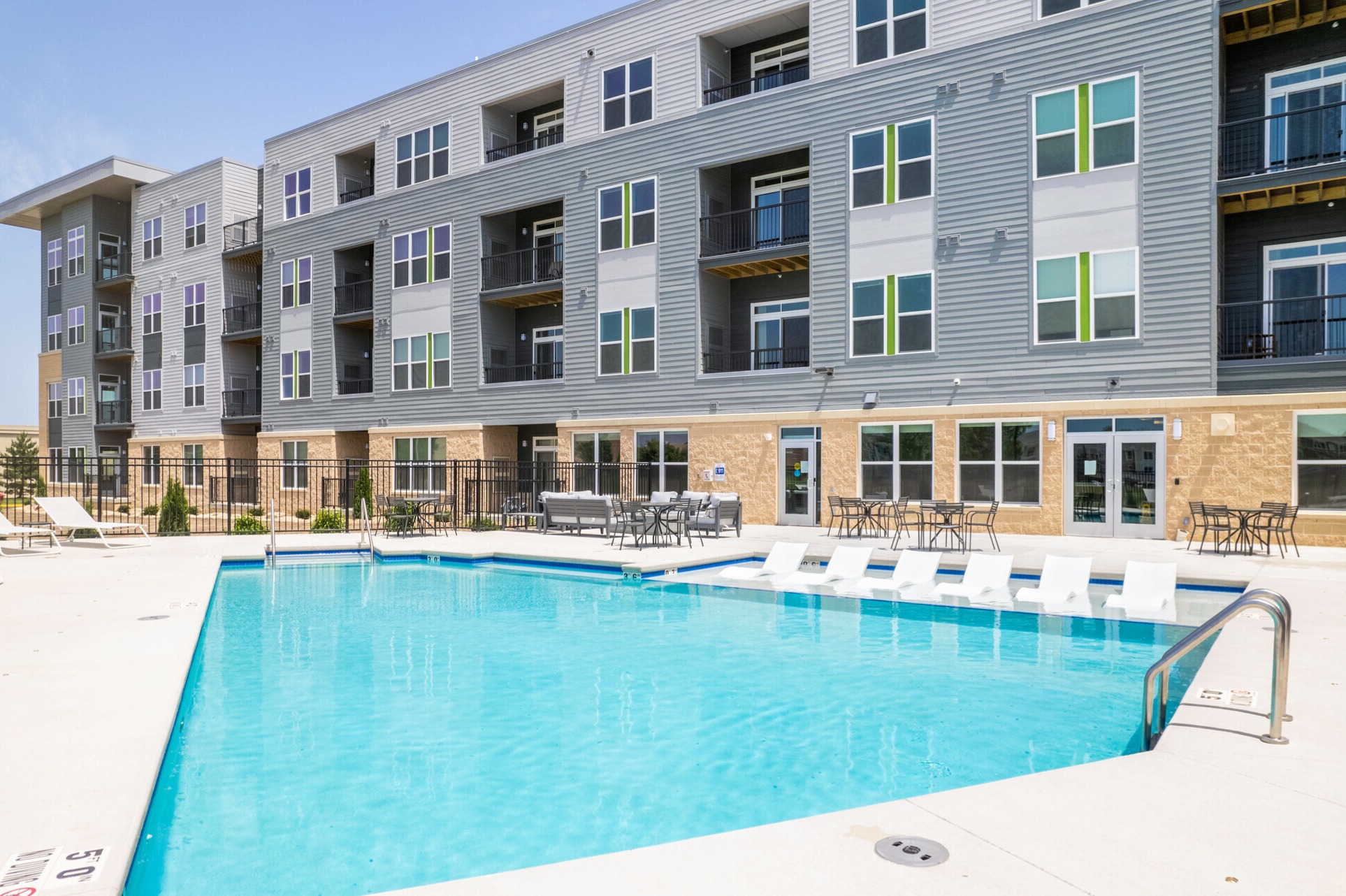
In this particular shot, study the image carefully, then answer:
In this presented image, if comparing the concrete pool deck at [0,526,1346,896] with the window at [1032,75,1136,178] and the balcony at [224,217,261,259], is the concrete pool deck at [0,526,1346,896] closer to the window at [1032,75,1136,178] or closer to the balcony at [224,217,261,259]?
the window at [1032,75,1136,178]

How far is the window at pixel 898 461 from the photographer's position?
18000mm

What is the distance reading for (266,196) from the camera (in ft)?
103

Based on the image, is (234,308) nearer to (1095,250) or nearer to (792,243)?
(792,243)

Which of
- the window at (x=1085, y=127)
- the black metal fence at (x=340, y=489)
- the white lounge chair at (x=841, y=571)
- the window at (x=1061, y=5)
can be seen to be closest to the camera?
the white lounge chair at (x=841, y=571)

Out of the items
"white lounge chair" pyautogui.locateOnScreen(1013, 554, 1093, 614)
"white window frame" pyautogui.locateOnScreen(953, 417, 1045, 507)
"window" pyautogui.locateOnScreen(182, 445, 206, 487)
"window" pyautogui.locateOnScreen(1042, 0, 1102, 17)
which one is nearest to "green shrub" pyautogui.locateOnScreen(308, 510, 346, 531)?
"white window frame" pyautogui.locateOnScreen(953, 417, 1045, 507)

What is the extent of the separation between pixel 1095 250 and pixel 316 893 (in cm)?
1705

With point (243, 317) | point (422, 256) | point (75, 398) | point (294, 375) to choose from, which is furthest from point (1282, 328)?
point (75, 398)

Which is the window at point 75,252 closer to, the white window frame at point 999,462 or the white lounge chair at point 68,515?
the white lounge chair at point 68,515

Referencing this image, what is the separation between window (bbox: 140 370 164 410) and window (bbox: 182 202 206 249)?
573cm

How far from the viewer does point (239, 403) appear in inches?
1319

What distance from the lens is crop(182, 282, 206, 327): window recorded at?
1347 inches

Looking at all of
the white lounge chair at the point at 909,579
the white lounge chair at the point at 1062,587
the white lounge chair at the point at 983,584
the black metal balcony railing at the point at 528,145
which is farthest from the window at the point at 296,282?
the white lounge chair at the point at 1062,587

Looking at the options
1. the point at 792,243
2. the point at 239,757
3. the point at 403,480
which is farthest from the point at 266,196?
the point at 239,757

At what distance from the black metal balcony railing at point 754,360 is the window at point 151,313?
1070 inches
